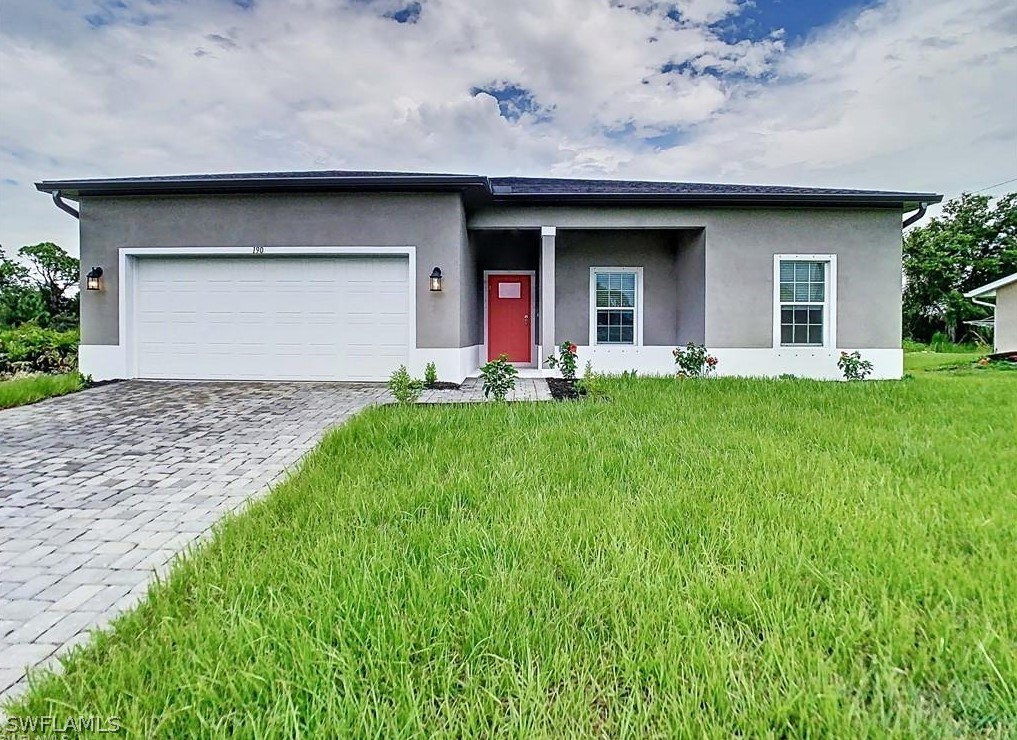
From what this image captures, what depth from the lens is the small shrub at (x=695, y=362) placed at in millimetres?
9281

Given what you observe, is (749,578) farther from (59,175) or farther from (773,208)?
(59,175)

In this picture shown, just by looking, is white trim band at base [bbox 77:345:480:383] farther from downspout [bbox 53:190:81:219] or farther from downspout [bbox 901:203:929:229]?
downspout [bbox 901:203:929:229]

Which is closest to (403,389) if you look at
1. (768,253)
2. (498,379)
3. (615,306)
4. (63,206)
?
(498,379)

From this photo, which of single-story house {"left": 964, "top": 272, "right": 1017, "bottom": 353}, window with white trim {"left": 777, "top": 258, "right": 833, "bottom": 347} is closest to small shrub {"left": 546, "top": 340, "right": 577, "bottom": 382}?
window with white trim {"left": 777, "top": 258, "right": 833, "bottom": 347}

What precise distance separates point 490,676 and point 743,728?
27.8 inches

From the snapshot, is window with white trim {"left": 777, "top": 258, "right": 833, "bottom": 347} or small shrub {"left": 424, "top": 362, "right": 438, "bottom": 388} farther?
window with white trim {"left": 777, "top": 258, "right": 833, "bottom": 347}

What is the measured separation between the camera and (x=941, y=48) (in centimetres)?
1060

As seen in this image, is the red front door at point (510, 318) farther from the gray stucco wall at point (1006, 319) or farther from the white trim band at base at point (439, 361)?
the gray stucco wall at point (1006, 319)

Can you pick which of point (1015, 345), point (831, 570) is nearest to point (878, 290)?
point (831, 570)

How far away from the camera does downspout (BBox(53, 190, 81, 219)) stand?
860cm

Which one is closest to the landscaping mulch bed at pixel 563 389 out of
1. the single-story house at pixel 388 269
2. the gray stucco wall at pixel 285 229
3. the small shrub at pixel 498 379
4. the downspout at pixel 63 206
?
the small shrub at pixel 498 379

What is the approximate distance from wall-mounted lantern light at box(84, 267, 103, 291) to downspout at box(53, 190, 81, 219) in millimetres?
Result: 1035

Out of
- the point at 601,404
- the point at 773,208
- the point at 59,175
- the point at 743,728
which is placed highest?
the point at 59,175

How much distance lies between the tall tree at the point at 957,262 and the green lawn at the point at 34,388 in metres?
33.5
